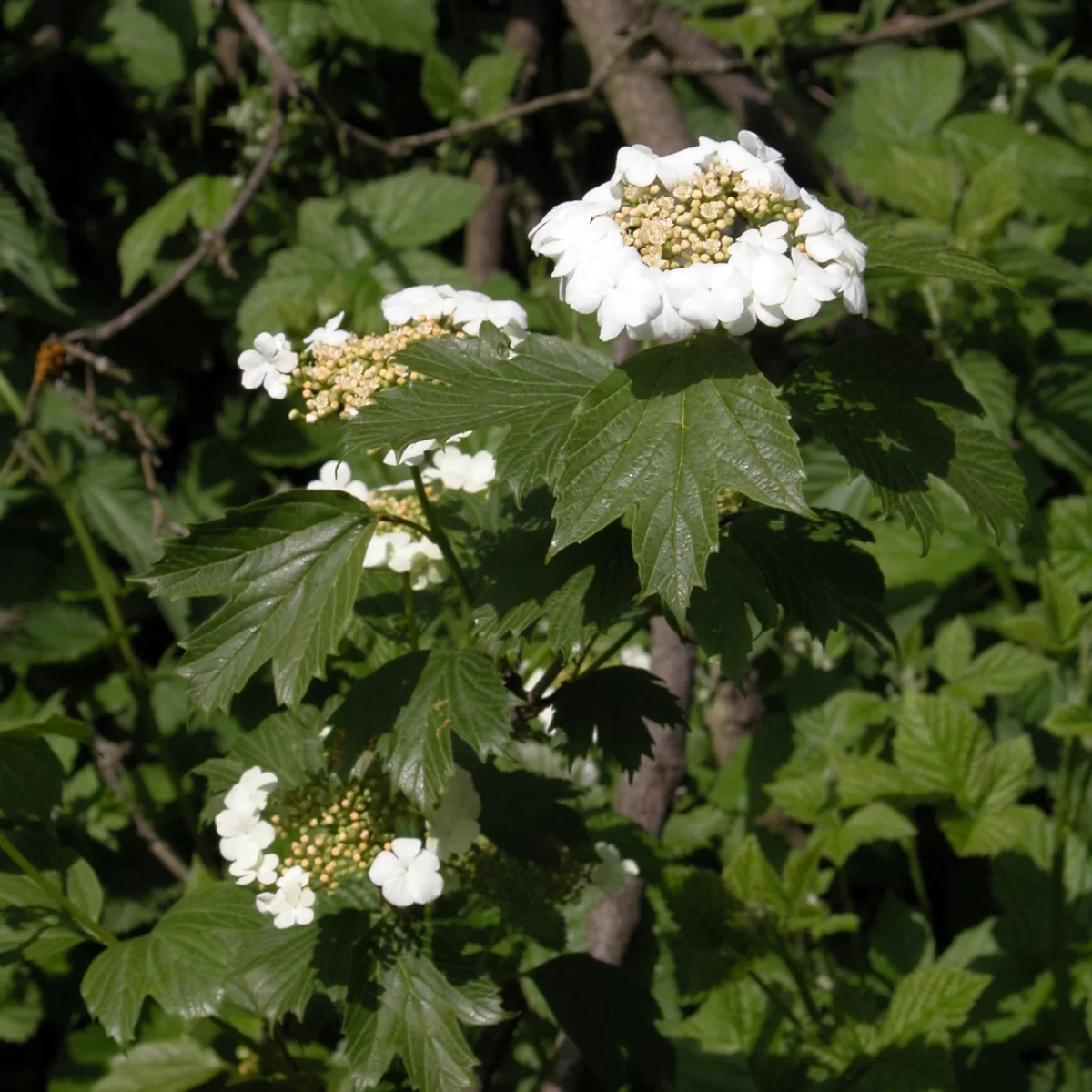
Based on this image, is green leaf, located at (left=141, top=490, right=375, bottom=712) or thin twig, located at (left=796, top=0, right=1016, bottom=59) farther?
thin twig, located at (left=796, top=0, right=1016, bottom=59)

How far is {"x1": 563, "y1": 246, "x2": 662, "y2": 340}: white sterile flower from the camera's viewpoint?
80 centimetres

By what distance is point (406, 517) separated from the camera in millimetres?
1152

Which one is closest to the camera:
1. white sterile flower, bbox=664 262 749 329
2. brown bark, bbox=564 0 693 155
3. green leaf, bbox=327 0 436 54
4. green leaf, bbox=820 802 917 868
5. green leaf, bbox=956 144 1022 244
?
white sterile flower, bbox=664 262 749 329

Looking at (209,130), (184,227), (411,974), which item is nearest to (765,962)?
(411,974)

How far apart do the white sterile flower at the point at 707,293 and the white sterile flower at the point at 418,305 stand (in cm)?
33

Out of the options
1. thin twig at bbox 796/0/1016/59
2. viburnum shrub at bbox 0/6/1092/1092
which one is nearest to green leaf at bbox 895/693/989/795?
viburnum shrub at bbox 0/6/1092/1092

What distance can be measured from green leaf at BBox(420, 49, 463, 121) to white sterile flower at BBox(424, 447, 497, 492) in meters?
1.49

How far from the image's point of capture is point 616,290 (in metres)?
0.81

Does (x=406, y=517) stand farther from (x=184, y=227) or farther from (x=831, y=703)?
(x=184, y=227)

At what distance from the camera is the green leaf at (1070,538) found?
2.05 metres

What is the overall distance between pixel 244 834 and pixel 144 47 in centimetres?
203

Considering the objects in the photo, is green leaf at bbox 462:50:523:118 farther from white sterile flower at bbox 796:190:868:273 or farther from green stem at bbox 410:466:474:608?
white sterile flower at bbox 796:190:868:273

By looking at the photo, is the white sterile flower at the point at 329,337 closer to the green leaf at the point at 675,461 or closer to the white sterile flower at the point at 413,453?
the white sterile flower at the point at 413,453

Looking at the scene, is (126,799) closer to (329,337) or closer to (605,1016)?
(605,1016)
